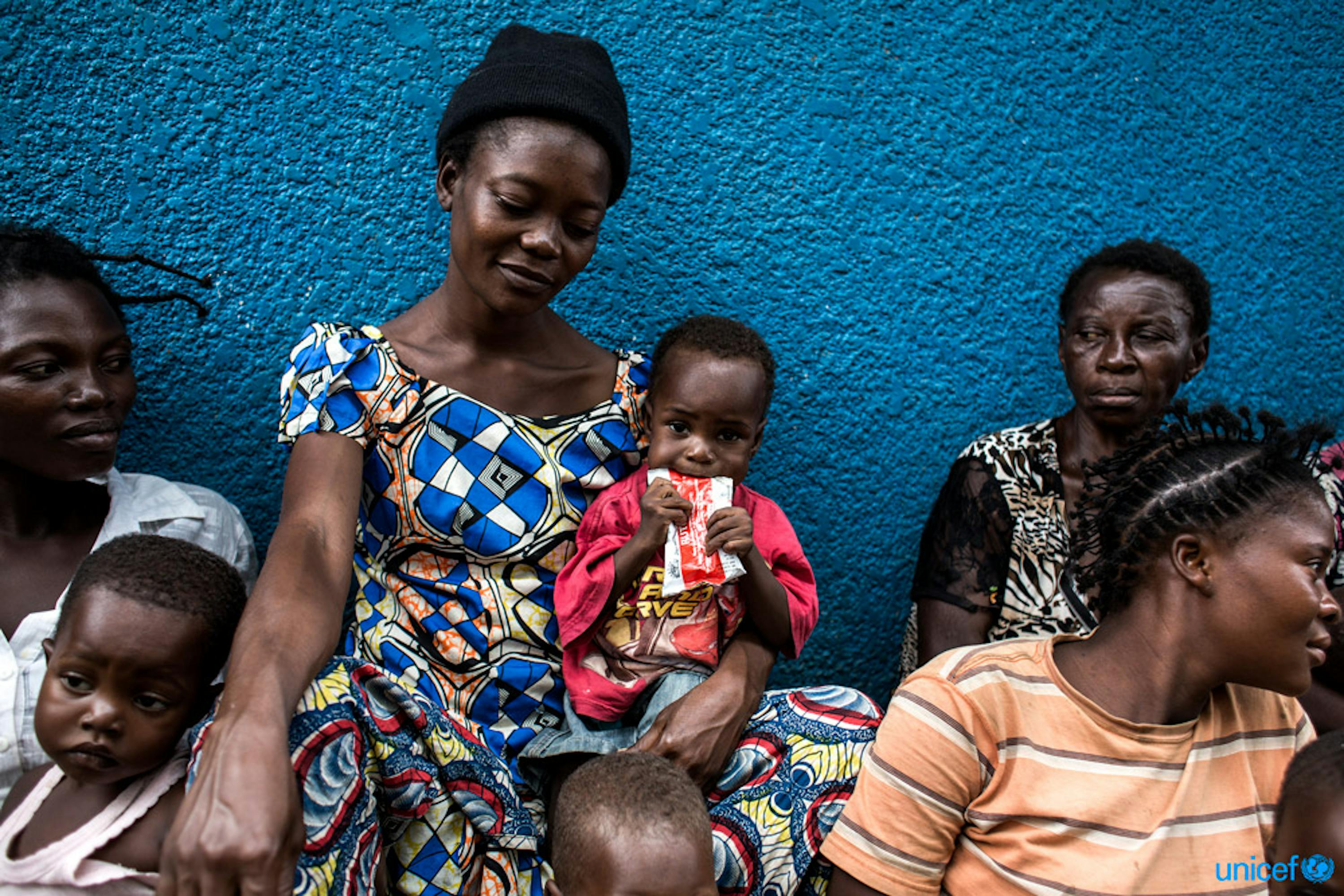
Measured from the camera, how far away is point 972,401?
11.0 ft

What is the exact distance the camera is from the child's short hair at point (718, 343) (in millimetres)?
2564

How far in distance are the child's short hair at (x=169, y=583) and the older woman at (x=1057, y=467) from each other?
5.53ft

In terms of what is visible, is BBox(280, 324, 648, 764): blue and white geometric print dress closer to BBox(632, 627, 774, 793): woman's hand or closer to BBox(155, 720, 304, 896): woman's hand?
BBox(632, 627, 774, 793): woman's hand

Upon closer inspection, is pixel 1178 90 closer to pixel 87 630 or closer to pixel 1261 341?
pixel 1261 341

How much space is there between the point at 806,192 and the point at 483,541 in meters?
1.46

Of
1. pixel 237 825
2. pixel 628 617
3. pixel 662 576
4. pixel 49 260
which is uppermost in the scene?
pixel 49 260

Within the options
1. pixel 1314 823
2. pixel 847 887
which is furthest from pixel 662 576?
pixel 1314 823

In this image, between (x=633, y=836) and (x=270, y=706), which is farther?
(x=633, y=836)

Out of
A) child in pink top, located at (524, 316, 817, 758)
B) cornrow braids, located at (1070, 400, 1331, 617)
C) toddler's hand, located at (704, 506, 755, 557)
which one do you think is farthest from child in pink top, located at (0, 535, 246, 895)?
cornrow braids, located at (1070, 400, 1331, 617)

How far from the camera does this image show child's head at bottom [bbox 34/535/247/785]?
1960mm

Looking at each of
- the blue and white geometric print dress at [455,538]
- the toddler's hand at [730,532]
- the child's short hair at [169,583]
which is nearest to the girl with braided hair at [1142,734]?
the toddler's hand at [730,532]

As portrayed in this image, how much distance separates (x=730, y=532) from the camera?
92.0 inches

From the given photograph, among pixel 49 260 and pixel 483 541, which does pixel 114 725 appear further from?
pixel 49 260

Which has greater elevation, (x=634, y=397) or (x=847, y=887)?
(x=634, y=397)
